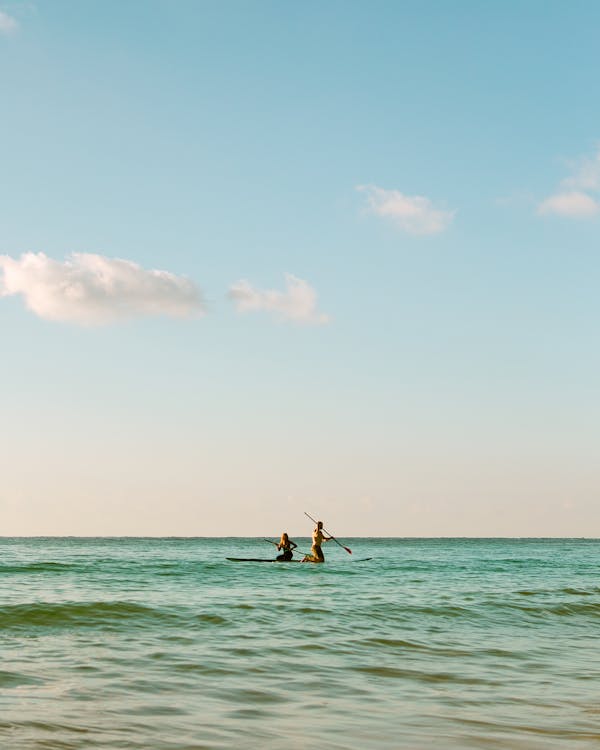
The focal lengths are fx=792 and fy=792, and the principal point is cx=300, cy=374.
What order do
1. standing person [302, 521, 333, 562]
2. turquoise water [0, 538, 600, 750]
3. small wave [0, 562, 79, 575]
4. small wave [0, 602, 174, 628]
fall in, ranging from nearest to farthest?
turquoise water [0, 538, 600, 750] → small wave [0, 602, 174, 628] → small wave [0, 562, 79, 575] → standing person [302, 521, 333, 562]

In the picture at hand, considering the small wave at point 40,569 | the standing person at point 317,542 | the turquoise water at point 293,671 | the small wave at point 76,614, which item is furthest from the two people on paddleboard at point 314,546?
the small wave at point 76,614

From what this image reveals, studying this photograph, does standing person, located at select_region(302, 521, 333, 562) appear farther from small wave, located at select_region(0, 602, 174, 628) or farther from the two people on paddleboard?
small wave, located at select_region(0, 602, 174, 628)

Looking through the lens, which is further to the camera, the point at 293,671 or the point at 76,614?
the point at 76,614

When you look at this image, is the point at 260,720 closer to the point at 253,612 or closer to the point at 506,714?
the point at 506,714

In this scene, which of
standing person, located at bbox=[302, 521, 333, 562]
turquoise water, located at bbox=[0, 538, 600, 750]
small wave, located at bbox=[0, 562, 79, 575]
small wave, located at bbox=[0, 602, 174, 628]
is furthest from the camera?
standing person, located at bbox=[302, 521, 333, 562]

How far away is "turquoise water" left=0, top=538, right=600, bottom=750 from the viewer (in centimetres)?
752

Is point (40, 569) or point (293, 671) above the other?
point (293, 671)

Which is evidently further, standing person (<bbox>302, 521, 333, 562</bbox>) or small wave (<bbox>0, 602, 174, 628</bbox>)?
standing person (<bbox>302, 521, 333, 562</bbox>)

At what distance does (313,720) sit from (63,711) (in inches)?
102

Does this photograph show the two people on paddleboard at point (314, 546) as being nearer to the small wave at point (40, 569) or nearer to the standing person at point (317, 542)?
the standing person at point (317, 542)

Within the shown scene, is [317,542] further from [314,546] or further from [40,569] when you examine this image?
[40,569]

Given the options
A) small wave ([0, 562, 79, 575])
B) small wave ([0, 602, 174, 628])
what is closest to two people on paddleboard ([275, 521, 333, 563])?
small wave ([0, 562, 79, 575])

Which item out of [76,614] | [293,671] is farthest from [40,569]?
[293,671]

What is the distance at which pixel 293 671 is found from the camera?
10.9 meters
